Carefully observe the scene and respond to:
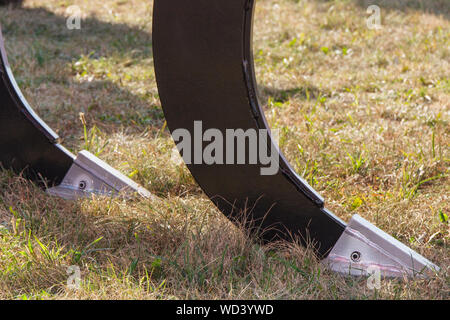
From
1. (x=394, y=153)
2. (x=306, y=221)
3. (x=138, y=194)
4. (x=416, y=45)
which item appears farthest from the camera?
(x=416, y=45)

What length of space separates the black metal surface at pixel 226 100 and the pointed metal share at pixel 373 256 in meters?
0.05

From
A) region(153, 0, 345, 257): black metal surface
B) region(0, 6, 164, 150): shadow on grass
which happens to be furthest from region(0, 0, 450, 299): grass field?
region(153, 0, 345, 257): black metal surface

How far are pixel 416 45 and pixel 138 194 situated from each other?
141 inches

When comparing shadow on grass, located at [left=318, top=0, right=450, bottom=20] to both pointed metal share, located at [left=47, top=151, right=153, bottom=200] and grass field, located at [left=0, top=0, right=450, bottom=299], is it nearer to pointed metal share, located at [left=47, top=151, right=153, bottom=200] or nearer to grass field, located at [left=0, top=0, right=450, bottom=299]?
grass field, located at [left=0, top=0, right=450, bottom=299]

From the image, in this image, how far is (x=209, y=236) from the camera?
2.13m

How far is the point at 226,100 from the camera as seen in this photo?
1970 millimetres

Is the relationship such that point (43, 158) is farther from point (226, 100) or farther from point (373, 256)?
point (373, 256)

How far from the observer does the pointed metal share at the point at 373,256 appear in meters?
1.95

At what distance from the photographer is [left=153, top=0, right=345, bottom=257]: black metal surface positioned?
188 centimetres

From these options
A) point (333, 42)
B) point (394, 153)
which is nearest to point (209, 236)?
point (394, 153)

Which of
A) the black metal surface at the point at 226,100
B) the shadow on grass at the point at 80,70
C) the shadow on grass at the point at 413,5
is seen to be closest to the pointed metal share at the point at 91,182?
the black metal surface at the point at 226,100

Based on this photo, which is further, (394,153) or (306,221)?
(394,153)

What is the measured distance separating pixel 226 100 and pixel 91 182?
36.7 inches
